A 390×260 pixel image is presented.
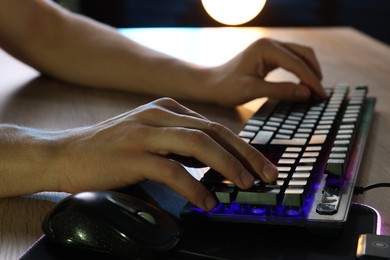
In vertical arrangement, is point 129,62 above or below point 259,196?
above

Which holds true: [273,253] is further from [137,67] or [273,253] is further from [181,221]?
[137,67]

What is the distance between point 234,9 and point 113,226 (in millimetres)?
908

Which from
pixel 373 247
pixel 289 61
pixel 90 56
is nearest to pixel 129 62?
pixel 90 56

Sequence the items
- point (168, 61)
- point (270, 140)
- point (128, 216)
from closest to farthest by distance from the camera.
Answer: point (128, 216) < point (270, 140) < point (168, 61)

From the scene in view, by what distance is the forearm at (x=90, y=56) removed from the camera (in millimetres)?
1068

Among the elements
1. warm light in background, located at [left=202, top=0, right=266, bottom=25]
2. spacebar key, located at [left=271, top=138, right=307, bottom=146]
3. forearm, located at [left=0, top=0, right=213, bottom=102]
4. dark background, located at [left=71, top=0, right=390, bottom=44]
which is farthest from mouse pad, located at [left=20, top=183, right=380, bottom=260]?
dark background, located at [left=71, top=0, right=390, bottom=44]

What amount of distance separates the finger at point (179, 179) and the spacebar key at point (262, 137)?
16 cm

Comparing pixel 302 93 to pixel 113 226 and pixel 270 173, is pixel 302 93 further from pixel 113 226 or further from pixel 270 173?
pixel 113 226

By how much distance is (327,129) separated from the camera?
0.79 m

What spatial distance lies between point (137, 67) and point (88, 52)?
4.1 inches

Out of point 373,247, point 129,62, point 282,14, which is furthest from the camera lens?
point 282,14

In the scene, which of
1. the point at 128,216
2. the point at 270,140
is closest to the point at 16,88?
the point at 270,140

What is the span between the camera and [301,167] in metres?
0.66

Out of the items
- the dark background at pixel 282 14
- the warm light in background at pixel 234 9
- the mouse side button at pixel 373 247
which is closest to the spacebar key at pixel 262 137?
the mouse side button at pixel 373 247
